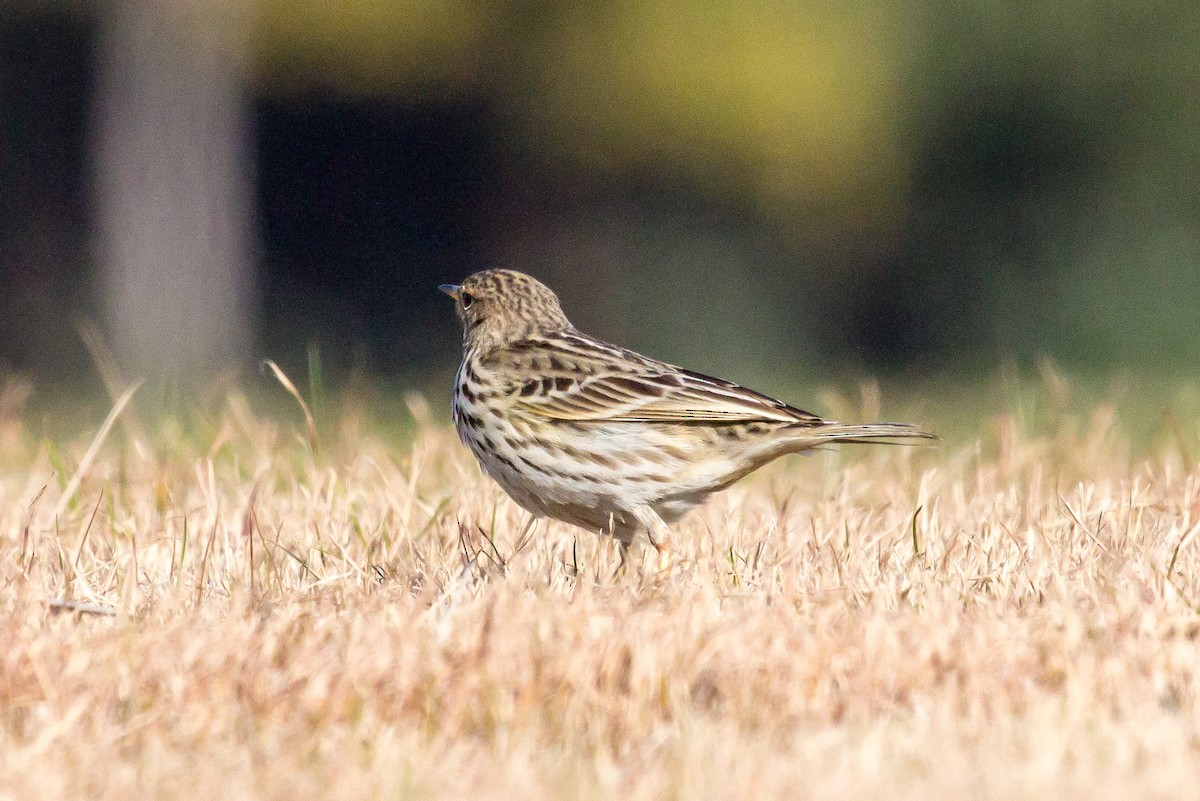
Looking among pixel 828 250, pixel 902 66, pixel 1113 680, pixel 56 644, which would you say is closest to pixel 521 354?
pixel 56 644

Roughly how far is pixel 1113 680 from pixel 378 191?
23667 mm

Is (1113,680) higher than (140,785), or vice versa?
(1113,680)

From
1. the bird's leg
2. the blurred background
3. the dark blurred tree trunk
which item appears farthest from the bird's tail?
the dark blurred tree trunk

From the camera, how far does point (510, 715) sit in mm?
3834

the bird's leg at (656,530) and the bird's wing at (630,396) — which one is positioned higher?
the bird's wing at (630,396)

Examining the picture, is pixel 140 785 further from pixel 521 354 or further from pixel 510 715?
pixel 521 354

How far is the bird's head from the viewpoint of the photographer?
6.66 metres

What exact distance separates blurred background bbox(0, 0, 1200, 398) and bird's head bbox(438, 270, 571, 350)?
1149 centimetres

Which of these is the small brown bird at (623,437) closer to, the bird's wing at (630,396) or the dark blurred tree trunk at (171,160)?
the bird's wing at (630,396)

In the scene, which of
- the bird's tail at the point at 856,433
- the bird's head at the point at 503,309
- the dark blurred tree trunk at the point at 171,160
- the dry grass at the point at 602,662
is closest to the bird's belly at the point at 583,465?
the dry grass at the point at 602,662

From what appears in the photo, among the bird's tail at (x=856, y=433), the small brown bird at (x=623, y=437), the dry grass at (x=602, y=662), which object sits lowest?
the dry grass at (x=602, y=662)

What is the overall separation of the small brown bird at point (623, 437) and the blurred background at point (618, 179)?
1231cm

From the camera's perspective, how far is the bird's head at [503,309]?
666 centimetres

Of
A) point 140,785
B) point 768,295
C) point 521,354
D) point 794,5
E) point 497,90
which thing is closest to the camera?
point 140,785
